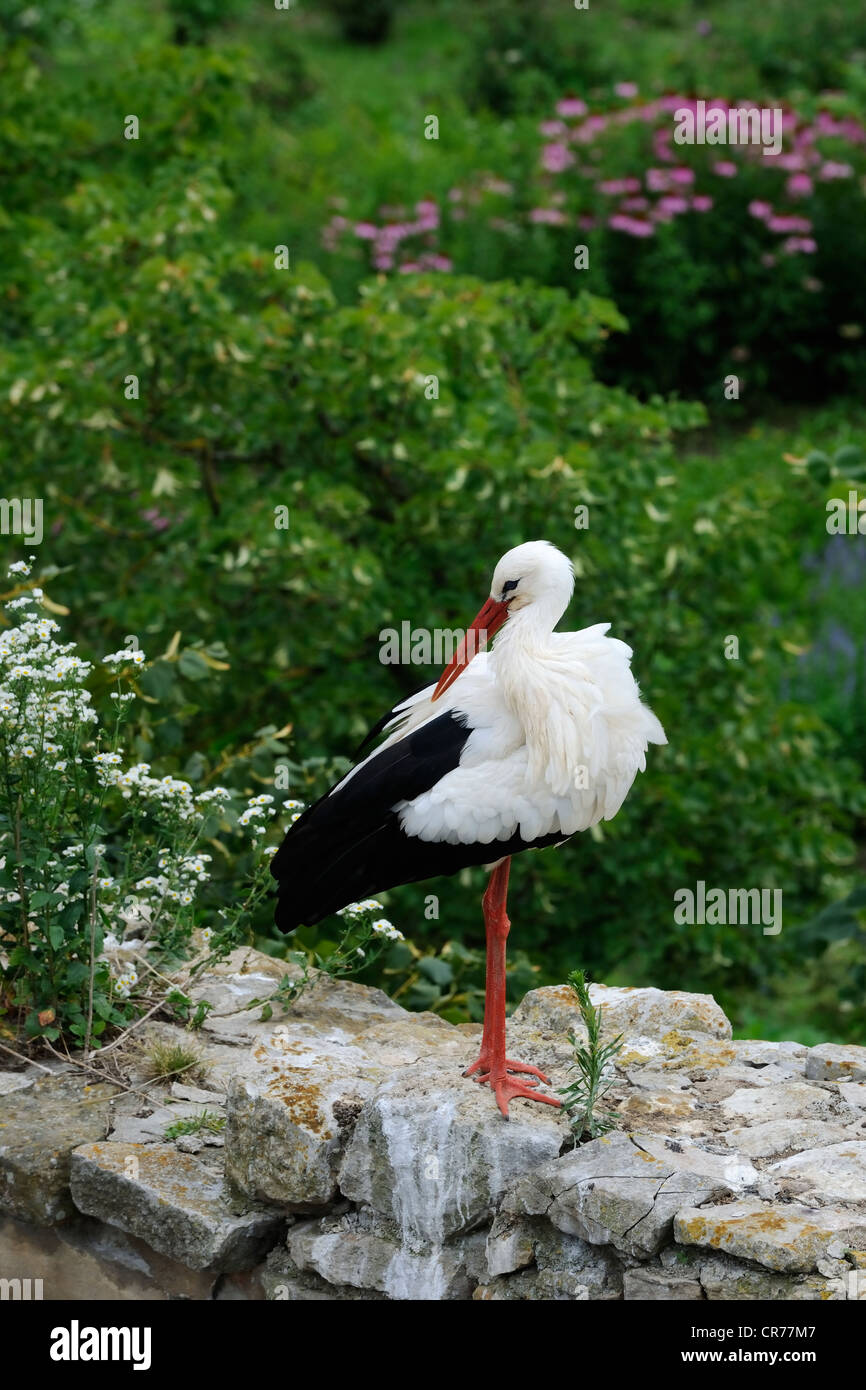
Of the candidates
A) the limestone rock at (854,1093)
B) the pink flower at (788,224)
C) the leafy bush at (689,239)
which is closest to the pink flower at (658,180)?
the leafy bush at (689,239)

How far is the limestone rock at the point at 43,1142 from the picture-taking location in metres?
3.91

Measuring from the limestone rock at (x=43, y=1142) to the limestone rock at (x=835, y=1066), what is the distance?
1791 mm

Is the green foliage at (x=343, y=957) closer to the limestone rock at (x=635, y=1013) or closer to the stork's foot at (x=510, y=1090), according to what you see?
the limestone rock at (x=635, y=1013)

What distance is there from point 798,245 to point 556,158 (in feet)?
6.12

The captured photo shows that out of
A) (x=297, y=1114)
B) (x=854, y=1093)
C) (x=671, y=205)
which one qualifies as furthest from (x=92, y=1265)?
(x=671, y=205)

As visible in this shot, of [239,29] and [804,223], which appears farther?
[239,29]

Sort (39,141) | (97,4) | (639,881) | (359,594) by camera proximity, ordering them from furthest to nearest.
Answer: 1. (97,4)
2. (39,141)
3. (639,881)
4. (359,594)

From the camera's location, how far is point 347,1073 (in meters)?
4.02

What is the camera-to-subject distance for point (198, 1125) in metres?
4.07

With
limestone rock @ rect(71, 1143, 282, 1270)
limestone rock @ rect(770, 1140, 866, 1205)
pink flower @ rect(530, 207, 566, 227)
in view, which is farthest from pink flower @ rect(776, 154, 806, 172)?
limestone rock @ rect(71, 1143, 282, 1270)

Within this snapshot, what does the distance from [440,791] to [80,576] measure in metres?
3.35

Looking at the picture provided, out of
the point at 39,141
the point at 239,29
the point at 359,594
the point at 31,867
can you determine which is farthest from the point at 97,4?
the point at 31,867
